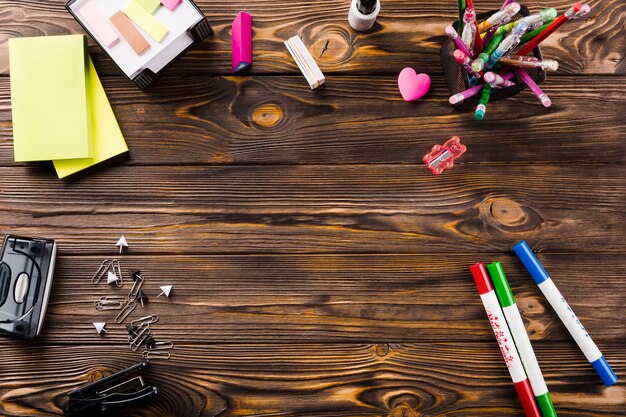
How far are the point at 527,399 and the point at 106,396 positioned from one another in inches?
26.5

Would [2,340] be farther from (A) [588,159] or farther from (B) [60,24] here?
(A) [588,159]

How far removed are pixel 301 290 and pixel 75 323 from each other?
38 centimetres

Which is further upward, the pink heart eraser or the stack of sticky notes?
the pink heart eraser

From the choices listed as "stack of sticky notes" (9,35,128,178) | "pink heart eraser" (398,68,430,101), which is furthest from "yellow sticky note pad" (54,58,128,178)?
"pink heart eraser" (398,68,430,101)

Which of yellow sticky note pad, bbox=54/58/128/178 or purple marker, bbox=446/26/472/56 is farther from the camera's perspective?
yellow sticky note pad, bbox=54/58/128/178

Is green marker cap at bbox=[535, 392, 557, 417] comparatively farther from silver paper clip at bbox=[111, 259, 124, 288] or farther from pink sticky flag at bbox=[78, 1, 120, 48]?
pink sticky flag at bbox=[78, 1, 120, 48]

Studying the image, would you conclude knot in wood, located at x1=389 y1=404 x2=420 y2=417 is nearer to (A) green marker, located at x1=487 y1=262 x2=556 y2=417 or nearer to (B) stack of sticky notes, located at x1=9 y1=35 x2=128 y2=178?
(A) green marker, located at x1=487 y1=262 x2=556 y2=417

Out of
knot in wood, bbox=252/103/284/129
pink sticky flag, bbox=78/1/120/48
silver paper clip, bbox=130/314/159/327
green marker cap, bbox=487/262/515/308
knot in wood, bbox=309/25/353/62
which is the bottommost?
silver paper clip, bbox=130/314/159/327

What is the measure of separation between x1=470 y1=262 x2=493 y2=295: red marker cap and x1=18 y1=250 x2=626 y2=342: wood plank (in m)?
0.02

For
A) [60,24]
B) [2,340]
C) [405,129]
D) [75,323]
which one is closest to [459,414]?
[405,129]

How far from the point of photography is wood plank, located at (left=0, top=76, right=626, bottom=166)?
2.74 feet

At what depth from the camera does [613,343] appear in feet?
2.68

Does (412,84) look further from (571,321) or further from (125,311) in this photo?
(125,311)

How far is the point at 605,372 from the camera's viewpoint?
0.79 metres
